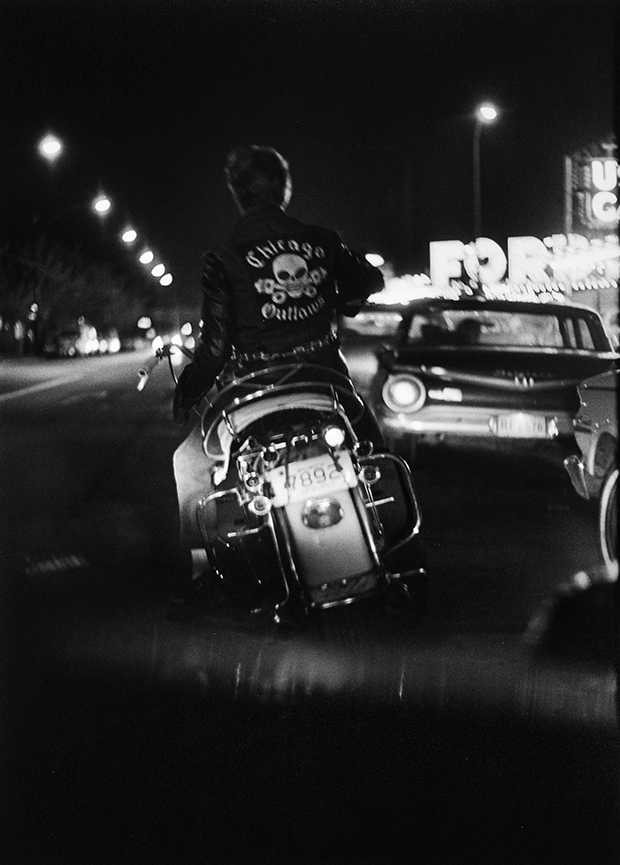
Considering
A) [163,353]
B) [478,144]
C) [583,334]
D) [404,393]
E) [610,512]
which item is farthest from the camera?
[404,393]

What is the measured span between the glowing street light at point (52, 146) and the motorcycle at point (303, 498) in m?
0.84

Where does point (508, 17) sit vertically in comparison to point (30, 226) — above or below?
above

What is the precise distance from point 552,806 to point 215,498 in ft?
5.12

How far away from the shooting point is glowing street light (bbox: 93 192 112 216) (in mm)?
4637

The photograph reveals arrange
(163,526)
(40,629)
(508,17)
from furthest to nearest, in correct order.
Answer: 1. (163,526)
2. (40,629)
3. (508,17)

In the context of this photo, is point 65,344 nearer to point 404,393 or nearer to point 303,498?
point 404,393

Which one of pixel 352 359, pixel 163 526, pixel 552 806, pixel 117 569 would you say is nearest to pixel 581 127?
pixel 352 359

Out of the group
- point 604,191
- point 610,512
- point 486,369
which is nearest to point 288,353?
point 604,191

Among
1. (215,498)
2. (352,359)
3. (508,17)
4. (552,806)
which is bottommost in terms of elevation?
(552,806)

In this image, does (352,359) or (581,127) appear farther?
(352,359)

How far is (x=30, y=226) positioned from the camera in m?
6.21

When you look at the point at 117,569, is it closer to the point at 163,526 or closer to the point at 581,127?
the point at 163,526

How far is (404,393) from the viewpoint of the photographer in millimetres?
6730

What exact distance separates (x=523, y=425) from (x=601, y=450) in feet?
1.32
